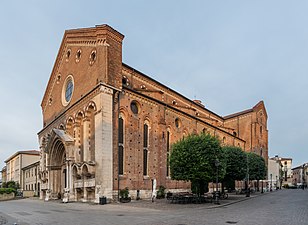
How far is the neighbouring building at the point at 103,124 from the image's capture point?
28847mm

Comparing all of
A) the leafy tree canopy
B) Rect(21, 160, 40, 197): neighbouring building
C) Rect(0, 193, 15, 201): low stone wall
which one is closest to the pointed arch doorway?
the leafy tree canopy

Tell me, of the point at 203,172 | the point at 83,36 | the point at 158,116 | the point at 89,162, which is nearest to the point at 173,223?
the point at 203,172

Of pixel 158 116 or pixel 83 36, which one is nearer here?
pixel 83 36

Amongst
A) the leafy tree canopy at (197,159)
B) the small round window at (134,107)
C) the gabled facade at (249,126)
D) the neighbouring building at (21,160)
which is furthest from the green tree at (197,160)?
the neighbouring building at (21,160)

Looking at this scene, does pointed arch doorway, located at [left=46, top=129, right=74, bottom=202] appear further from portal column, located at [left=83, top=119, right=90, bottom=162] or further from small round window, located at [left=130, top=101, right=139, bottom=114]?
small round window, located at [left=130, top=101, right=139, bottom=114]

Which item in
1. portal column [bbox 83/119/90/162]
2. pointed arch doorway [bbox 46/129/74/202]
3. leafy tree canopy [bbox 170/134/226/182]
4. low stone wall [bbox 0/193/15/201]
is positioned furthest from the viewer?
low stone wall [bbox 0/193/15/201]

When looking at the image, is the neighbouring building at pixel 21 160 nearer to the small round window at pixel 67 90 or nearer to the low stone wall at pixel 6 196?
the low stone wall at pixel 6 196

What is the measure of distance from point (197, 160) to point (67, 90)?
2093 cm

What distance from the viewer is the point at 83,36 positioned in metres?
34.5

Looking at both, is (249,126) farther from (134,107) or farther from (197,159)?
(197,159)

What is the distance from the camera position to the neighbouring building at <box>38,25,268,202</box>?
28.8 m

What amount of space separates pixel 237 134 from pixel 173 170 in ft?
143

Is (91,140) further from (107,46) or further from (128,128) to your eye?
(107,46)

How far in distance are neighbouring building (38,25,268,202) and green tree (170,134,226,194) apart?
229 inches
